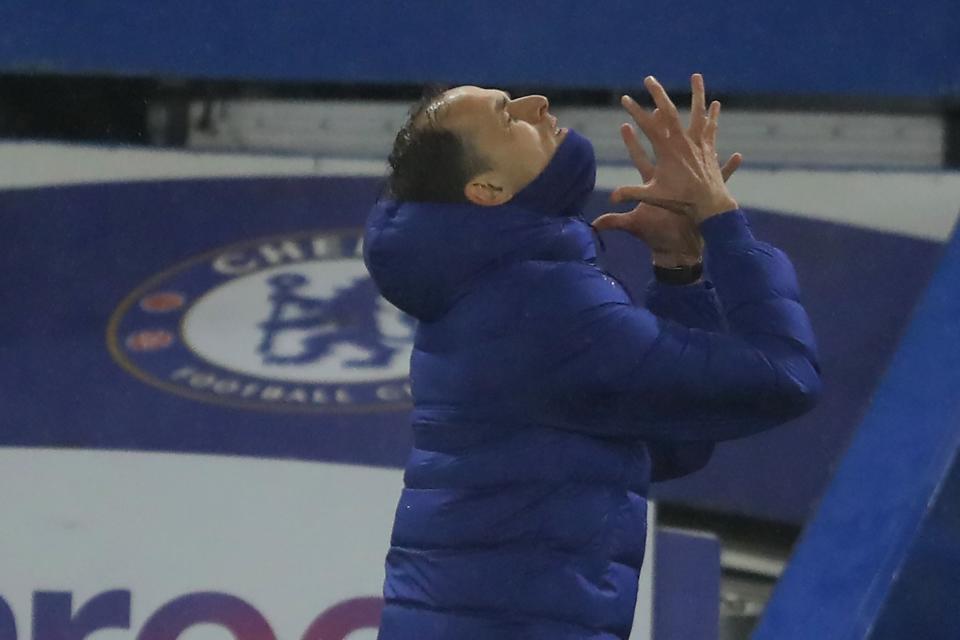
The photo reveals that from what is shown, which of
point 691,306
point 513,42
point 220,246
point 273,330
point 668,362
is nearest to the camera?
point 668,362

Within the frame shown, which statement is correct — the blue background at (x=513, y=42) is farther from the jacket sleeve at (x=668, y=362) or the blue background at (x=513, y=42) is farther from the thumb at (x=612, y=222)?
the jacket sleeve at (x=668, y=362)

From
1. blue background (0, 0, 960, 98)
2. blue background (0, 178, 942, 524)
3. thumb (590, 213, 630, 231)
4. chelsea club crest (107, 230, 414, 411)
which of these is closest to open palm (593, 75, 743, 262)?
thumb (590, 213, 630, 231)

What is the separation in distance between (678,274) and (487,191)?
0.65ft

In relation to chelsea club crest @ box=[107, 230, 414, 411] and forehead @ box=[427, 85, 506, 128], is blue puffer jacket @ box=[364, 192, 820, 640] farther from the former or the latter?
chelsea club crest @ box=[107, 230, 414, 411]

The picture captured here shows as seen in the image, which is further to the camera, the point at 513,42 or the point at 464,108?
the point at 513,42

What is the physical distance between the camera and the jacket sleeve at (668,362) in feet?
4.29

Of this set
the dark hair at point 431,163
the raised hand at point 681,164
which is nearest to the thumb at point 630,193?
the raised hand at point 681,164

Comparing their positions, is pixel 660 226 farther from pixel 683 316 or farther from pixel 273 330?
pixel 273 330

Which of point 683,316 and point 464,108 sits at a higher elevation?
point 464,108

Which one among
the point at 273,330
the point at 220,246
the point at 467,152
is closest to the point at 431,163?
the point at 467,152

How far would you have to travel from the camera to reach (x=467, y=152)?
53.6 inches

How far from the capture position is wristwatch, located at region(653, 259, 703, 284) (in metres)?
1.46

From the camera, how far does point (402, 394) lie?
282 cm

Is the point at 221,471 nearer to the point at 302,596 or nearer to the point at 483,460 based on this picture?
the point at 302,596
